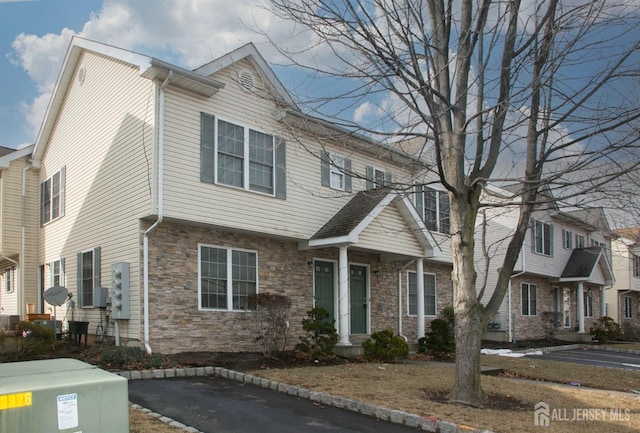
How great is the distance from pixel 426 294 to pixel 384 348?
23.5 feet

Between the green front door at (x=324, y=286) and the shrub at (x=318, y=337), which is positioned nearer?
the shrub at (x=318, y=337)

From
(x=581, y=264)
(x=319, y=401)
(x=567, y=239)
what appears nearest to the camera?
(x=319, y=401)

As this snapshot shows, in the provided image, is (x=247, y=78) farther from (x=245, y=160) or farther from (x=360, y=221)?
(x=360, y=221)

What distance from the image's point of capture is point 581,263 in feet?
100

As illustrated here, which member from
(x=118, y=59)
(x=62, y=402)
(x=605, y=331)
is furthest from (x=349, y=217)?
(x=605, y=331)

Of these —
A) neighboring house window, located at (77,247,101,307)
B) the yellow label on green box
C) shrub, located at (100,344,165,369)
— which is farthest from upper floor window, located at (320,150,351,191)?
the yellow label on green box

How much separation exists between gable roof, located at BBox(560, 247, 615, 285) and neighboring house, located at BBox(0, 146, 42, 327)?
25.2 metres

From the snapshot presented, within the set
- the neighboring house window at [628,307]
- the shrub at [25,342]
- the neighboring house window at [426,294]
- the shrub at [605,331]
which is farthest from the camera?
the neighboring house window at [628,307]

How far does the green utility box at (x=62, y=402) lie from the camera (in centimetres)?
329

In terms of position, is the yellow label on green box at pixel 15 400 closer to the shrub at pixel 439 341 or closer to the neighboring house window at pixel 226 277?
the neighboring house window at pixel 226 277

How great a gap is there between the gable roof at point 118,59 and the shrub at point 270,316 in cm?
530

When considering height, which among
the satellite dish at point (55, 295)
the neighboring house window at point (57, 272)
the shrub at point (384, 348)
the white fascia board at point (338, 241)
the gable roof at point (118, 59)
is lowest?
the shrub at point (384, 348)

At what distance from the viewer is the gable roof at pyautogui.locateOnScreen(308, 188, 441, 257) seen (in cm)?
1561

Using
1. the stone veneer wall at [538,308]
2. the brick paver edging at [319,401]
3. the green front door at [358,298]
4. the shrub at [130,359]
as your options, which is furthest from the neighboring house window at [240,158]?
the stone veneer wall at [538,308]
